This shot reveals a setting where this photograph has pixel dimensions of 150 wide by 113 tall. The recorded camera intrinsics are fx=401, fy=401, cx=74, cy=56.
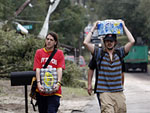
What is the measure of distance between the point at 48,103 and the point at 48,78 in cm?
40

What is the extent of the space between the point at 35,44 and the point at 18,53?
77cm

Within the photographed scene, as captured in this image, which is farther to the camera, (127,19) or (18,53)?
(127,19)

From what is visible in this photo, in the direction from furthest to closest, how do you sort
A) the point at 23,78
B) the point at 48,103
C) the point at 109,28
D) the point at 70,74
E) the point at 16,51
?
the point at 70,74 < the point at 16,51 < the point at 23,78 < the point at 48,103 < the point at 109,28

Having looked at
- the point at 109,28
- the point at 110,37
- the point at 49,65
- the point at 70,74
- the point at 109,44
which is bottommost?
the point at 70,74

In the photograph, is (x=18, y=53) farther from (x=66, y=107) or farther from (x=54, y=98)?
(x=54, y=98)

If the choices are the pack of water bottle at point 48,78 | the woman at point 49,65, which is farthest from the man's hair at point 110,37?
the pack of water bottle at point 48,78

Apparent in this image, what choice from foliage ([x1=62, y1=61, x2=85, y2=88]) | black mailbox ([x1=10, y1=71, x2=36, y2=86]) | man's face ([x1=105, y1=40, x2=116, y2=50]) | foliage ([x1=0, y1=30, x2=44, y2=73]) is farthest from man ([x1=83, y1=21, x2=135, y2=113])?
foliage ([x1=62, y1=61, x2=85, y2=88])

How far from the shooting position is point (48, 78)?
6.21 meters

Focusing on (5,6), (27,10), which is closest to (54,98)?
(5,6)

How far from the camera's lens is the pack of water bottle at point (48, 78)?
616 centimetres

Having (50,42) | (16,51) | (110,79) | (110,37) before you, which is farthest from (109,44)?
(16,51)

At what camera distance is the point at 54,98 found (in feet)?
20.5

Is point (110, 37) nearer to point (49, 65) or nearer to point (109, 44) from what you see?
point (109, 44)

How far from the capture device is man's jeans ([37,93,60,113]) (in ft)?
20.4
